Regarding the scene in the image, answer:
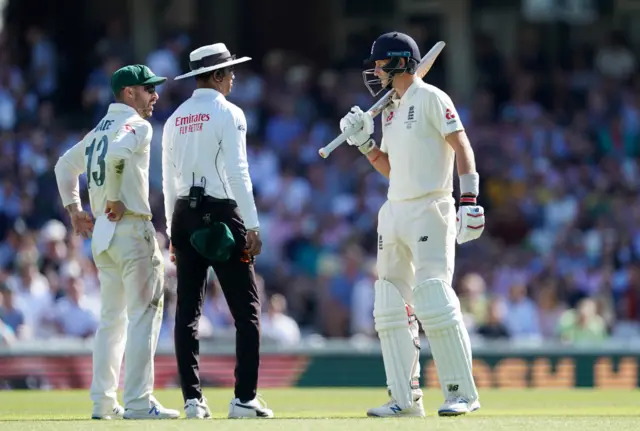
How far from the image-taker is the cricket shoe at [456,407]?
27.2ft

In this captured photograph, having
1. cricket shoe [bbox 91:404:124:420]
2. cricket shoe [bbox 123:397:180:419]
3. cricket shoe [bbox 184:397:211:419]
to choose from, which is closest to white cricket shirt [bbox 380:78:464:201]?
cricket shoe [bbox 184:397:211:419]

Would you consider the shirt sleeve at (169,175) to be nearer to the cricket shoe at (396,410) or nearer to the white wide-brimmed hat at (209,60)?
the white wide-brimmed hat at (209,60)

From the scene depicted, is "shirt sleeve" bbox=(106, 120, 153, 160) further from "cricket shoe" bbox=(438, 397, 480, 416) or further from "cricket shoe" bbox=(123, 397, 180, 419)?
"cricket shoe" bbox=(438, 397, 480, 416)

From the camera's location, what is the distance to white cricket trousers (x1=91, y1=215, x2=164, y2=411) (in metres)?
8.77

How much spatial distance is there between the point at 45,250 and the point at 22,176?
1767 mm

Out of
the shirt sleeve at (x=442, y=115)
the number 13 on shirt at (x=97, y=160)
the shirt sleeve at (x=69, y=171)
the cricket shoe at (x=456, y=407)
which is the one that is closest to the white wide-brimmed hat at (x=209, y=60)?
the number 13 on shirt at (x=97, y=160)

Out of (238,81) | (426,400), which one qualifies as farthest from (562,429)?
(238,81)

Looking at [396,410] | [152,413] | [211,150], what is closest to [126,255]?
[211,150]

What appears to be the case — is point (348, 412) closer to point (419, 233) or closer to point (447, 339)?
point (447, 339)

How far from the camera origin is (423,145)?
28.2 feet

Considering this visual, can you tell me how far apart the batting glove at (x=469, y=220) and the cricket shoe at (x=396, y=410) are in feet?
3.32

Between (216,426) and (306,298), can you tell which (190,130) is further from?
(306,298)

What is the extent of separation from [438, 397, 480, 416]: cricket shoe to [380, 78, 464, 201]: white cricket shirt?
46.9 inches

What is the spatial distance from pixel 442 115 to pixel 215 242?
4.91 feet
